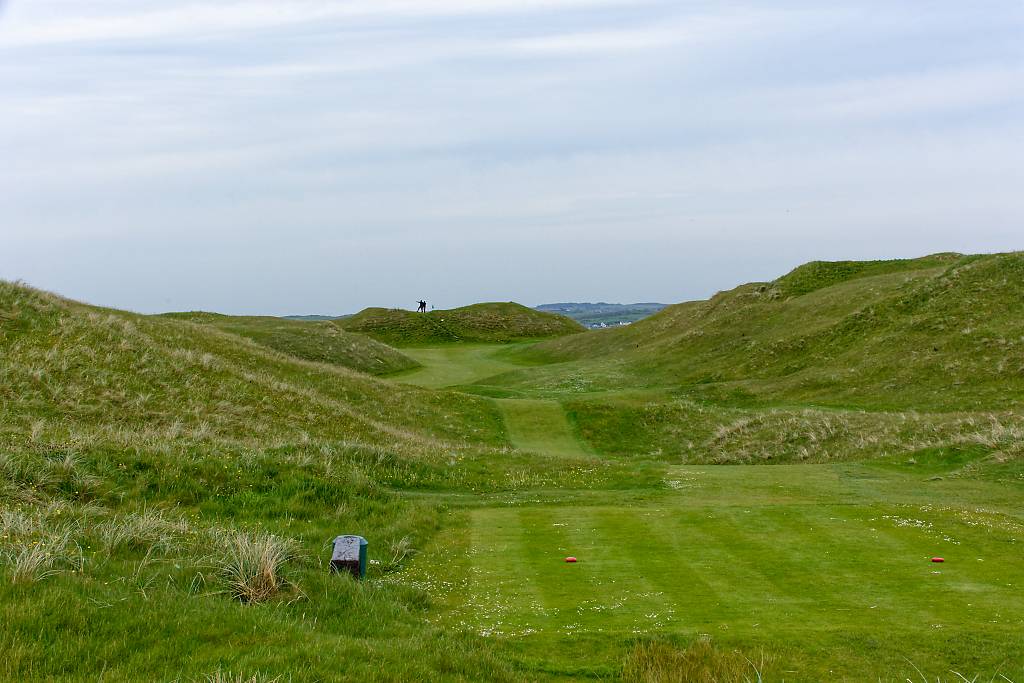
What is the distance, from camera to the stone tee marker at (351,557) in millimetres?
9773

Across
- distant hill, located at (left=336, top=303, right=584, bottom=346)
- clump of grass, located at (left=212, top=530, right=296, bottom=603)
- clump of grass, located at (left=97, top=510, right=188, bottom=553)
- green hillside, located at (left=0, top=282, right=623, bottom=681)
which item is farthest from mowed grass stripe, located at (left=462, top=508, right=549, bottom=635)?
distant hill, located at (left=336, top=303, right=584, bottom=346)

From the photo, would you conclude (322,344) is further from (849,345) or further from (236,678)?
(236,678)

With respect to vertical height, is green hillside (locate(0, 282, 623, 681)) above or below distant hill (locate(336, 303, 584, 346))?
below

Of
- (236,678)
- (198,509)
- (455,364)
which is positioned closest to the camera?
(236,678)

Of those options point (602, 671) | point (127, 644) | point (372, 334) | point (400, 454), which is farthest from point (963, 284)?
point (372, 334)

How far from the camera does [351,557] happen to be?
9805mm

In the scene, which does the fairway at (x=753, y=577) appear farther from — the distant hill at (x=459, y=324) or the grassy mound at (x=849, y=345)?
the distant hill at (x=459, y=324)

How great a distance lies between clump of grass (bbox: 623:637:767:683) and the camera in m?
6.96

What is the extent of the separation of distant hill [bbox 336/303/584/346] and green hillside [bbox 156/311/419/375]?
17.7 metres

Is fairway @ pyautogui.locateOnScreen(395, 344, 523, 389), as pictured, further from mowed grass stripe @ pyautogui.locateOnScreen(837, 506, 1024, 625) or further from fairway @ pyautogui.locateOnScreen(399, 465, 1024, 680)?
mowed grass stripe @ pyautogui.locateOnScreen(837, 506, 1024, 625)

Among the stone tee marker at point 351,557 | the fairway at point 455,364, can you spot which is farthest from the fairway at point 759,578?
the fairway at point 455,364

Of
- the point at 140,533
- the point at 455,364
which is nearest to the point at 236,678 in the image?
the point at 140,533

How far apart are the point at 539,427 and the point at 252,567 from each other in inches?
923

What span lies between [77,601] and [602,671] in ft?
16.0
